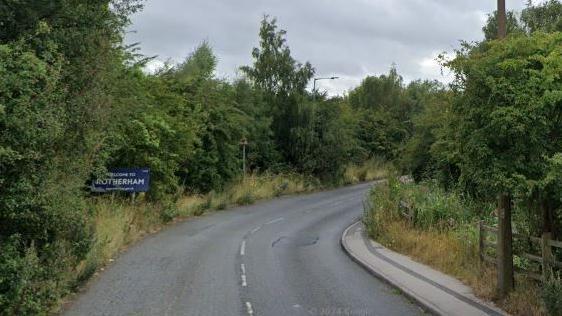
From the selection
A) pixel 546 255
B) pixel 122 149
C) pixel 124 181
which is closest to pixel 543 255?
pixel 546 255

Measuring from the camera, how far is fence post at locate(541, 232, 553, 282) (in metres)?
10.4

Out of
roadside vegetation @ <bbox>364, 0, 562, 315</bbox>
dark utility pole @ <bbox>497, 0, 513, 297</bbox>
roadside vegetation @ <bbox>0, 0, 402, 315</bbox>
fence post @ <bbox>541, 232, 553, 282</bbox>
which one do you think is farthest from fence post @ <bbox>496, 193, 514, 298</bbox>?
roadside vegetation @ <bbox>0, 0, 402, 315</bbox>

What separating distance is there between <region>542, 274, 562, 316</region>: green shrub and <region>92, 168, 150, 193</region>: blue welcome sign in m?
18.1

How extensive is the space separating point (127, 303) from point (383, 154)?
2179 inches

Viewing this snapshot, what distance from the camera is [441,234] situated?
19.9m

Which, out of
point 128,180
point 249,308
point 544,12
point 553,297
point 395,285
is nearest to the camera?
point 553,297

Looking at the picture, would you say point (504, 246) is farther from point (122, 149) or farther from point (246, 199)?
point (246, 199)

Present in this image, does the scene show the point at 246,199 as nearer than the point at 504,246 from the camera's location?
No

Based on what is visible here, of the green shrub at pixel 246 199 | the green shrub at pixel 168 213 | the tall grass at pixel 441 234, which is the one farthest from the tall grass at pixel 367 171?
the green shrub at pixel 168 213

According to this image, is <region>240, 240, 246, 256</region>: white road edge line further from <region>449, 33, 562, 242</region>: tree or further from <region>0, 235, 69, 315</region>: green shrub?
<region>449, 33, 562, 242</region>: tree

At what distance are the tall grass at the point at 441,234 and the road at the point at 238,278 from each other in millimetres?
1701

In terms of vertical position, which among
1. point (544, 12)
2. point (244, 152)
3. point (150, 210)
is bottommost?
point (150, 210)

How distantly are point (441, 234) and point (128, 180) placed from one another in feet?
38.4

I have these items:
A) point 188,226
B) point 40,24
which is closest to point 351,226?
point 188,226
